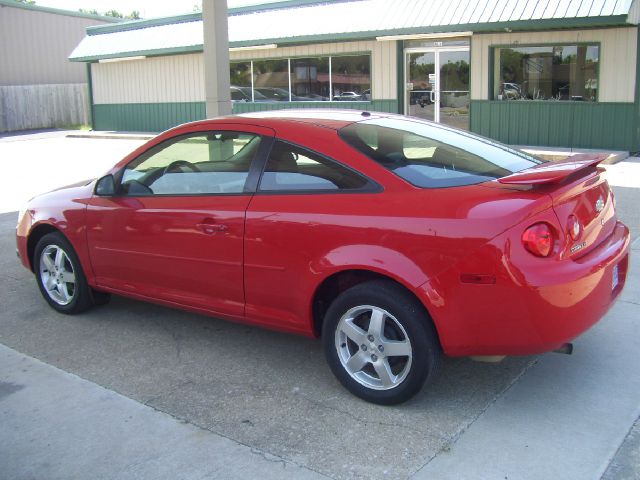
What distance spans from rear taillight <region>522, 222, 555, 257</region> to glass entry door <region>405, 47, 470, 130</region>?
528 inches

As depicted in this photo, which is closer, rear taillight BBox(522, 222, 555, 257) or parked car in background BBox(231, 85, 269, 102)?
rear taillight BBox(522, 222, 555, 257)

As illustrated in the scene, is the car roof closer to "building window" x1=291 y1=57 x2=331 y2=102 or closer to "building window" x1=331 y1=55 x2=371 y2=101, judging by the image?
"building window" x1=331 y1=55 x2=371 y2=101

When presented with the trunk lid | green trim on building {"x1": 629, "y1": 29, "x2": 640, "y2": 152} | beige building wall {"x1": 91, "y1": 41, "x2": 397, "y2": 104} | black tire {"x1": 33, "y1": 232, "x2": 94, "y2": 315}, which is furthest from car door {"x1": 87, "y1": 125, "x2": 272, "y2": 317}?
beige building wall {"x1": 91, "y1": 41, "x2": 397, "y2": 104}

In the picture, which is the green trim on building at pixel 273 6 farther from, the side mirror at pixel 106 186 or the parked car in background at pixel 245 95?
the side mirror at pixel 106 186

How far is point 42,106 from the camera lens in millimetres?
30234

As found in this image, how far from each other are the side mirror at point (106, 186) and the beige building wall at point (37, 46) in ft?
97.9

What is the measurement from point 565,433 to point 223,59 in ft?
21.3

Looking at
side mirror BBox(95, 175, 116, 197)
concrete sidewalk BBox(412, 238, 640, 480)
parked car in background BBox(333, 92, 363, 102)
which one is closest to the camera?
concrete sidewalk BBox(412, 238, 640, 480)

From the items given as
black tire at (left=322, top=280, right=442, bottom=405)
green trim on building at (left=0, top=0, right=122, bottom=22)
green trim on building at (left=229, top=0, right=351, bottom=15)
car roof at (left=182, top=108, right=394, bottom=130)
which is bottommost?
black tire at (left=322, top=280, right=442, bottom=405)

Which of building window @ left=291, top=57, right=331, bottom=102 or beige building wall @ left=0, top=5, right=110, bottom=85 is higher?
beige building wall @ left=0, top=5, right=110, bottom=85

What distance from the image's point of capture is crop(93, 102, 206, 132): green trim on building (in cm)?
2225

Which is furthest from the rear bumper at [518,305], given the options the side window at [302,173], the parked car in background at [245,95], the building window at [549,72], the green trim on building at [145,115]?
the green trim on building at [145,115]

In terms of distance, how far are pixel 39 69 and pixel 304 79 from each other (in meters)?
19.2

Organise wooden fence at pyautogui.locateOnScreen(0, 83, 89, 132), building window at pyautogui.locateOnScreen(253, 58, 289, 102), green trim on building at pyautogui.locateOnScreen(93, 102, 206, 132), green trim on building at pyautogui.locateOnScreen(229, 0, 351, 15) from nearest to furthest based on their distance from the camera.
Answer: green trim on building at pyautogui.locateOnScreen(229, 0, 351, 15)
building window at pyautogui.locateOnScreen(253, 58, 289, 102)
green trim on building at pyautogui.locateOnScreen(93, 102, 206, 132)
wooden fence at pyautogui.locateOnScreen(0, 83, 89, 132)
